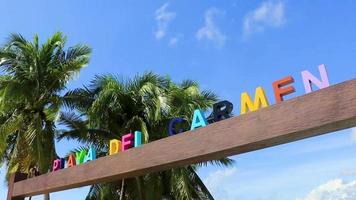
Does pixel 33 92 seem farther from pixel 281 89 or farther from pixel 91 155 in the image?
pixel 281 89

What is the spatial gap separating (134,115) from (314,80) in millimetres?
11123

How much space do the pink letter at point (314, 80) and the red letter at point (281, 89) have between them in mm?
191

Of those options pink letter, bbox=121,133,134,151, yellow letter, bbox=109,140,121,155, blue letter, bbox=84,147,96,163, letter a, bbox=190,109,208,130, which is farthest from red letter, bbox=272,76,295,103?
blue letter, bbox=84,147,96,163

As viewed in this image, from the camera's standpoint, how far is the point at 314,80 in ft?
12.8

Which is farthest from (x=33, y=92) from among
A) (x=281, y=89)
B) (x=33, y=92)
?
(x=281, y=89)

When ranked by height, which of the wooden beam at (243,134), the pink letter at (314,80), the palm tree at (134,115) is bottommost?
the wooden beam at (243,134)

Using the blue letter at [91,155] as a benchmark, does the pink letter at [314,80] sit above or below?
below

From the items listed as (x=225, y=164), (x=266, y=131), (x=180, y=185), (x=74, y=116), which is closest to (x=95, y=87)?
(x=74, y=116)

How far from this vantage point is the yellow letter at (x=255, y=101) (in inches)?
168

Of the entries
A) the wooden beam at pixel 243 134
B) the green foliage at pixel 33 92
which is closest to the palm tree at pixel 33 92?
the green foliage at pixel 33 92

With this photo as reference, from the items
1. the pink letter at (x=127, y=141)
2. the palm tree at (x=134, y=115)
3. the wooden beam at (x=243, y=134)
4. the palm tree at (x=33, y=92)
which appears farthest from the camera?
the palm tree at (x=134, y=115)

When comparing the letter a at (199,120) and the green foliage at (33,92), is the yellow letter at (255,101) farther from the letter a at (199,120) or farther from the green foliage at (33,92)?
the green foliage at (33,92)

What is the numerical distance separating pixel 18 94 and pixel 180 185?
5.79 m

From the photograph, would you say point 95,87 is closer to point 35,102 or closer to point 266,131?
point 35,102
